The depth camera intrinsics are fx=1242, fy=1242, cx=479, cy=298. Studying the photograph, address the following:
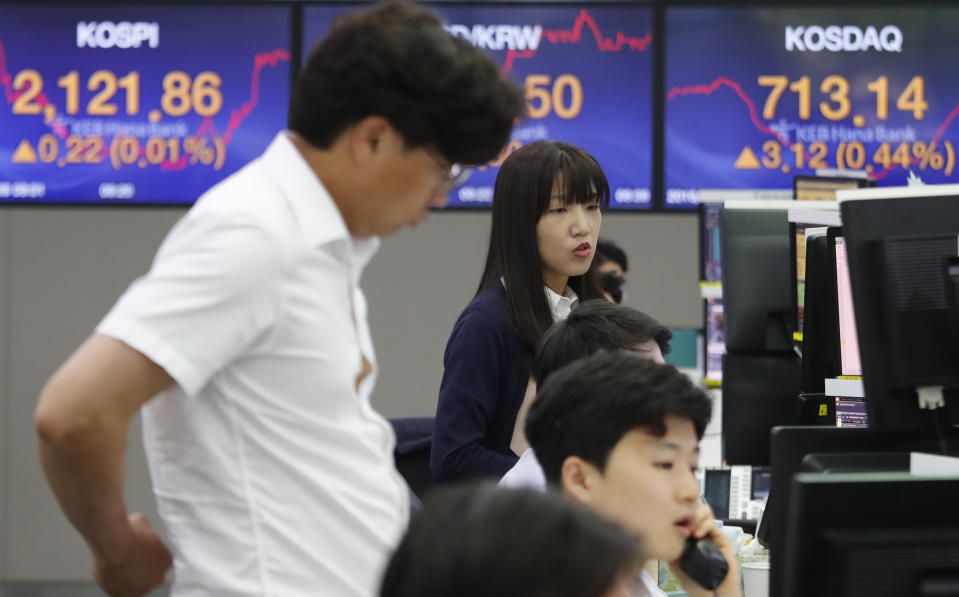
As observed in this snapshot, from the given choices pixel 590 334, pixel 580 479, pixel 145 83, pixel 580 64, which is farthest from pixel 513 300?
pixel 145 83

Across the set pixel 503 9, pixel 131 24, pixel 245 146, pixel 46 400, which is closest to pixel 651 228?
pixel 503 9

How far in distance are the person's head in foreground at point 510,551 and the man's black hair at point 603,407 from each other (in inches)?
27.9

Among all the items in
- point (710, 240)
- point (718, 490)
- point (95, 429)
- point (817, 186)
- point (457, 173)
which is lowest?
point (718, 490)

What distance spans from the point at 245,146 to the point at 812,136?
7.70ft

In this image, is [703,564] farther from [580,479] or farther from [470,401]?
[470,401]

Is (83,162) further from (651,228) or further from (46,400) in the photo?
(46,400)

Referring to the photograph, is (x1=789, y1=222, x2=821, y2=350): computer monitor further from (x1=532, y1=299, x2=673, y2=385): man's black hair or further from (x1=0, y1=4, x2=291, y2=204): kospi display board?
(x1=0, y1=4, x2=291, y2=204): kospi display board

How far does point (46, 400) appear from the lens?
3.60ft

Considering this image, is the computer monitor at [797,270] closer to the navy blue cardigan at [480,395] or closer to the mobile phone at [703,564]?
the navy blue cardigan at [480,395]

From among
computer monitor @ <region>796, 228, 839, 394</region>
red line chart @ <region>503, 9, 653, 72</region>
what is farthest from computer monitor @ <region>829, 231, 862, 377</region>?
red line chart @ <region>503, 9, 653, 72</region>

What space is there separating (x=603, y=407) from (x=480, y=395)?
0.65m

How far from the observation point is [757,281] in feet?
9.25

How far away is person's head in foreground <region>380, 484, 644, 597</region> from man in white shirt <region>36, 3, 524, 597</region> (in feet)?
1.44

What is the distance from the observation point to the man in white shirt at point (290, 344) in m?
1.13
